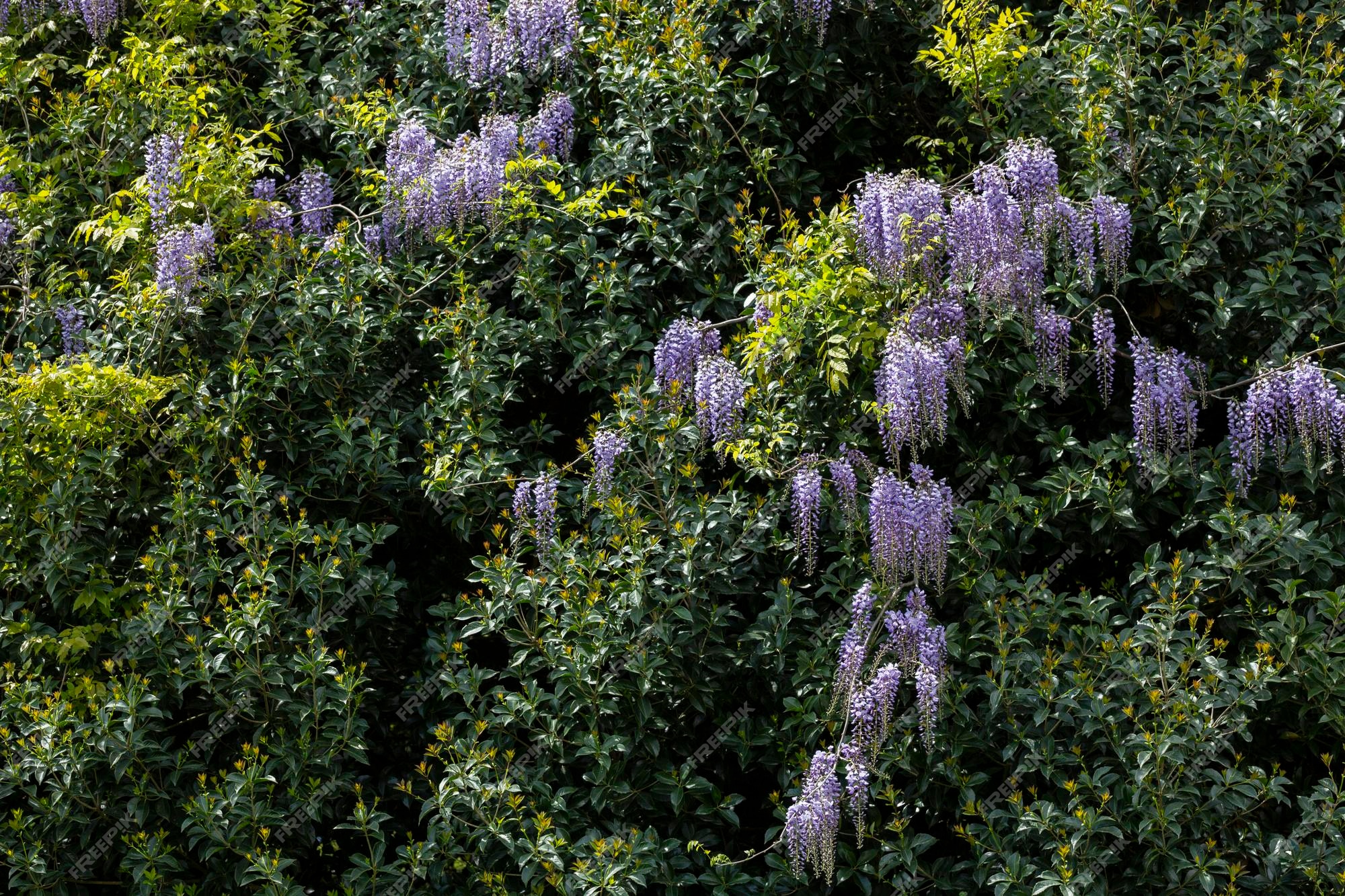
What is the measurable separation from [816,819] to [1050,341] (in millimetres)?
2111

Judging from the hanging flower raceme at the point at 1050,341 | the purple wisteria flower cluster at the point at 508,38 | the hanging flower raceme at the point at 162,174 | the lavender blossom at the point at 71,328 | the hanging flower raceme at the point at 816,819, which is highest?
the purple wisteria flower cluster at the point at 508,38

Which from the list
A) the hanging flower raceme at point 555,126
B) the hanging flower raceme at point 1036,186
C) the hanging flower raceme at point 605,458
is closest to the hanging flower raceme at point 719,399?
the hanging flower raceme at point 605,458

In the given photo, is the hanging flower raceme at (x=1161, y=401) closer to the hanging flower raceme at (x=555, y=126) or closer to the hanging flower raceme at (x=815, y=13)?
the hanging flower raceme at (x=815, y=13)

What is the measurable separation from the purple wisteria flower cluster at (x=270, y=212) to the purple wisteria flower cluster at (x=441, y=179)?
0.49 metres

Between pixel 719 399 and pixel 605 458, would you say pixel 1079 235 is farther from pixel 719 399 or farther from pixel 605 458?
pixel 605 458

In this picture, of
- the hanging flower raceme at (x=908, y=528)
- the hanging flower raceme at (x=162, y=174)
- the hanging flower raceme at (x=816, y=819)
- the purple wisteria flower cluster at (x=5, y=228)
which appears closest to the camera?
the hanging flower raceme at (x=816, y=819)

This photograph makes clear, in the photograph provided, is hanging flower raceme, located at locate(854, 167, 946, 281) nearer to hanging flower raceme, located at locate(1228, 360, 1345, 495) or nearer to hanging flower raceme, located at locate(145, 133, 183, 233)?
hanging flower raceme, located at locate(1228, 360, 1345, 495)

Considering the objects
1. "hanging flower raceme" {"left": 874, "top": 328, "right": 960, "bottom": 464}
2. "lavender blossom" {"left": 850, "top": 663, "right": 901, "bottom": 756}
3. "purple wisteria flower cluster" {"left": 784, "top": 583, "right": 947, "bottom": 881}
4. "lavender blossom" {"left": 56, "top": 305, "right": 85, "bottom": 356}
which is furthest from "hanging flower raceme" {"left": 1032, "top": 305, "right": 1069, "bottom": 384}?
"lavender blossom" {"left": 56, "top": 305, "right": 85, "bottom": 356}

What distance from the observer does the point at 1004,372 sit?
6.31m

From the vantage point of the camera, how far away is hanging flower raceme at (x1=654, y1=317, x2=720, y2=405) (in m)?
6.28

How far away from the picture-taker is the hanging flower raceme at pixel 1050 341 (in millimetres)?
6066

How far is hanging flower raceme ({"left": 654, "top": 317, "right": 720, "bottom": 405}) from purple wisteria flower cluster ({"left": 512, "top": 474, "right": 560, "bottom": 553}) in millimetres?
596

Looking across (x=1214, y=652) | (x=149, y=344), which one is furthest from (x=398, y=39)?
(x=1214, y=652)

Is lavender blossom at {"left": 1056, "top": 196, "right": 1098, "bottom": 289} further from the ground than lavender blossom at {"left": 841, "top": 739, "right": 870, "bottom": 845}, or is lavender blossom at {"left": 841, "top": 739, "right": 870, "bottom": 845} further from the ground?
lavender blossom at {"left": 1056, "top": 196, "right": 1098, "bottom": 289}
